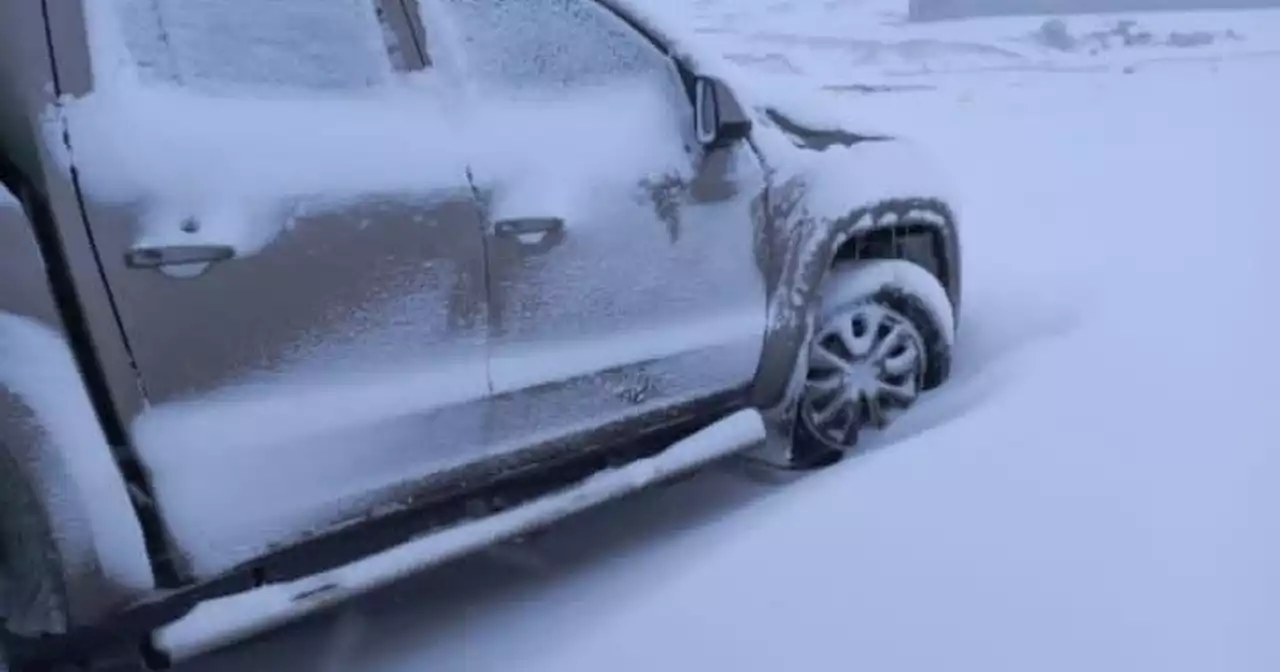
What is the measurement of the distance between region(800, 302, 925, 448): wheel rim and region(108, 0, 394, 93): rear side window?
164 cm

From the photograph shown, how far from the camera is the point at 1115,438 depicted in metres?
3.54

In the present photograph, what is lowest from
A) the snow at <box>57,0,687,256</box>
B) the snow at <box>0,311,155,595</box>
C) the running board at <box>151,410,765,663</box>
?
the running board at <box>151,410,765,663</box>

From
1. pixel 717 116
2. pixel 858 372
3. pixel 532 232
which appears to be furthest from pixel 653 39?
pixel 858 372

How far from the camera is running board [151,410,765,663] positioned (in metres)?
2.57

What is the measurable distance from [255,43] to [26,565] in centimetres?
116

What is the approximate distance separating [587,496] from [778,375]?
85cm

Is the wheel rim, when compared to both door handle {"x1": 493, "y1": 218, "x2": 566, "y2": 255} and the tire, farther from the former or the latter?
door handle {"x1": 493, "y1": 218, "x2": 566, "y2": 255}

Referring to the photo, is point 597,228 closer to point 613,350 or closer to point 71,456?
point 613,350

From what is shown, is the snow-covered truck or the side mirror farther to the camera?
the side mirror

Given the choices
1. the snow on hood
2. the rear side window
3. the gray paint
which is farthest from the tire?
the gray paint

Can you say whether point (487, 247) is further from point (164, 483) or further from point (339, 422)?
point (164, 483)

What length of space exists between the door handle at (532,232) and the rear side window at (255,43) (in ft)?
1.41

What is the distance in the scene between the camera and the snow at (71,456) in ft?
7.74

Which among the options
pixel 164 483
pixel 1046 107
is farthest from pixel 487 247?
pixel 1046 107
